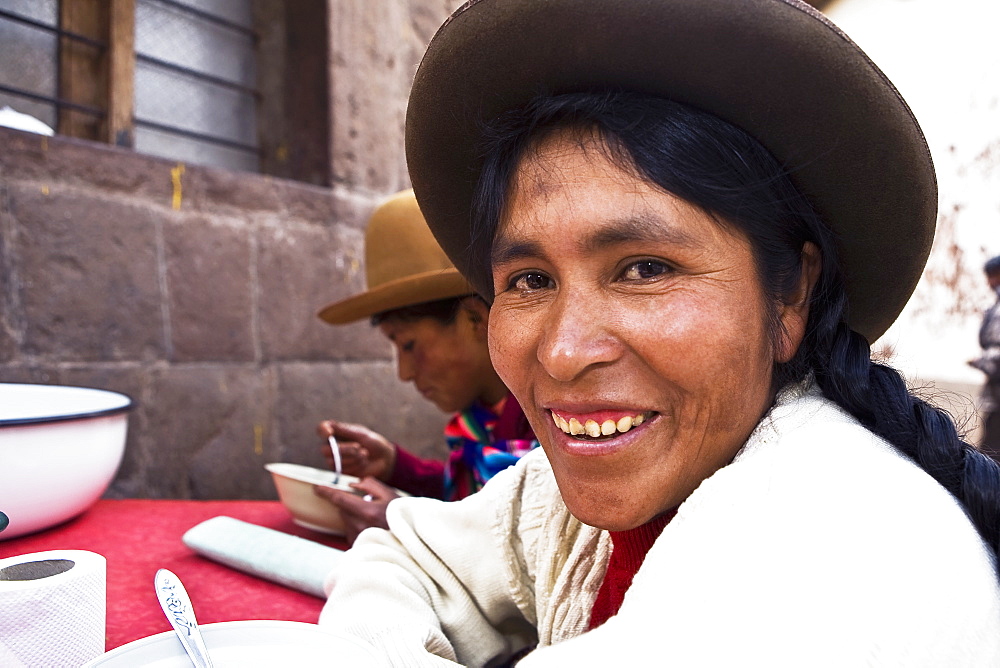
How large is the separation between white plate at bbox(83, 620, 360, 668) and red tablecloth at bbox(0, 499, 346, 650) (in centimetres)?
22

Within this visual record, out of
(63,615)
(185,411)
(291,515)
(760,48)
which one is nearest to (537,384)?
(760,48)

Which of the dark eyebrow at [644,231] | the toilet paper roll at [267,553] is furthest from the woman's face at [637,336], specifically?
the toilet paper roll at [267,553]

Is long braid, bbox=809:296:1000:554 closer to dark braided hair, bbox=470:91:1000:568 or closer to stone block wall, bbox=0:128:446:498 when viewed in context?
dark braided hair, bbox=470:91:1000:568

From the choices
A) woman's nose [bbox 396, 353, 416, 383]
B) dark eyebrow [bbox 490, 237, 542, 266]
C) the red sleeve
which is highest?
dark eyebrow [bbox 490, 237, 542, 266]

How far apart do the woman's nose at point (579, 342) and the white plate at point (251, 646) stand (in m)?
0.35

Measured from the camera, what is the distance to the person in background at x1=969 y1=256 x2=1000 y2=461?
4.05 meters

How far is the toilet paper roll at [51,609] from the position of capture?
0.61 meters

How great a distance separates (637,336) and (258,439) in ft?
6.45

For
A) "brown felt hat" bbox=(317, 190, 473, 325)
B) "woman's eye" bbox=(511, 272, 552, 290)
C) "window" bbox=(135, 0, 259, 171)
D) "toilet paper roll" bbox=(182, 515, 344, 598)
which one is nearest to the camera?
"woman's eye" bbox=(511, 272, 552, 290)

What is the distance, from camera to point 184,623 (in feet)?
2.26

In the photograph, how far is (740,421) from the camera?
2.56ft

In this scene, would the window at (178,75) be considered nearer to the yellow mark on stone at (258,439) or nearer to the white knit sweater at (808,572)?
the yellow mark on stone at (258,439)

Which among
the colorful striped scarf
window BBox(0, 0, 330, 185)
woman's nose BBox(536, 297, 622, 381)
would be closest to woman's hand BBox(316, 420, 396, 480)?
the colorful striped scarf

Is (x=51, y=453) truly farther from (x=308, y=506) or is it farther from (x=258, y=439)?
(x=258, y=439)
